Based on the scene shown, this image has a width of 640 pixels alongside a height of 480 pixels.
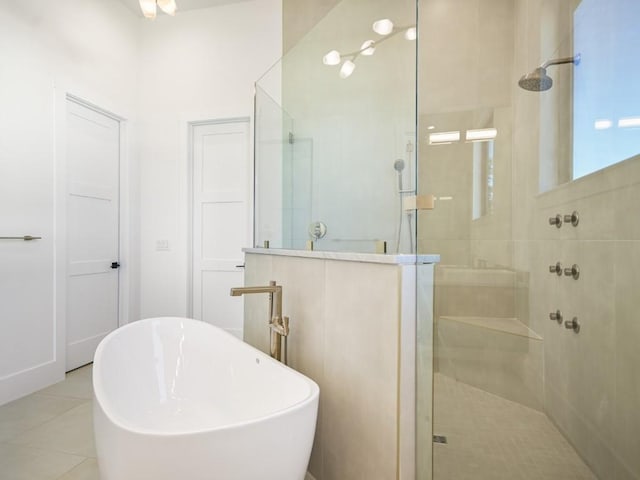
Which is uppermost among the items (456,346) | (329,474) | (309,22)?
(309,22)

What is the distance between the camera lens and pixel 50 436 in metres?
1.83

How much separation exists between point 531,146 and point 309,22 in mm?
2422

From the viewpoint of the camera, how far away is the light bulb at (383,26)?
1.48 meters

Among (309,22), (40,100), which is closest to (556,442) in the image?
(309,22)

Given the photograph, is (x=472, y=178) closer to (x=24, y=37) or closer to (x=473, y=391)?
(x=473, y=391)

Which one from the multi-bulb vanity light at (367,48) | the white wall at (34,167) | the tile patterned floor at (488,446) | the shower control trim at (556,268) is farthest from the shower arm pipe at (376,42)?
the white wall at (34,167)

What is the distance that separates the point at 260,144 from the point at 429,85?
1.55 metres

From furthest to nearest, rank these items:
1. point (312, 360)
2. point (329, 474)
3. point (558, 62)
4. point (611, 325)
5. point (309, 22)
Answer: point (309, 22)
point (312, 360)
point (329, 474)
point (558, 62)
point (611, 325)

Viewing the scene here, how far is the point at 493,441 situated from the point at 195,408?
4.51 ft

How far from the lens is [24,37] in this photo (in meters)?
2.32

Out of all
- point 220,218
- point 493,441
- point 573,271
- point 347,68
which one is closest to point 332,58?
point 347,68

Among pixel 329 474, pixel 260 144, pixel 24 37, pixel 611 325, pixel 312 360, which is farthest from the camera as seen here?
pixel 260 144

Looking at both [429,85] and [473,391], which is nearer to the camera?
[473,391]

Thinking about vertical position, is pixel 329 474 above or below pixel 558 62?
below
